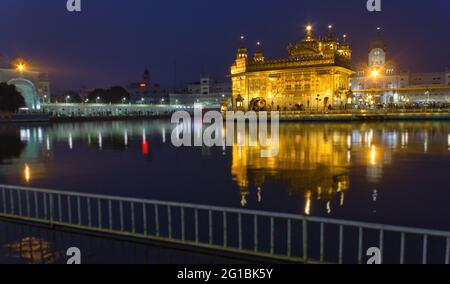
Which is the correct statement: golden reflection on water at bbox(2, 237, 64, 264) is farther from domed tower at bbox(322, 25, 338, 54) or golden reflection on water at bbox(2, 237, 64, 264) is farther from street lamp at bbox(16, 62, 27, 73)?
street lamp at bbox(16, 62, 27, 73)

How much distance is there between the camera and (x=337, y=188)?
12.9 meters

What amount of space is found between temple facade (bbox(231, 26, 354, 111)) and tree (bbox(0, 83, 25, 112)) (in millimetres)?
43768

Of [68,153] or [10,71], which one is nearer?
[68,153]

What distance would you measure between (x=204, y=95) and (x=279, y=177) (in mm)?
143129

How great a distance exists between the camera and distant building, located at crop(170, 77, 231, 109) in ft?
504

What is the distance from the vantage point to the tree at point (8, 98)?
7688 centimetres

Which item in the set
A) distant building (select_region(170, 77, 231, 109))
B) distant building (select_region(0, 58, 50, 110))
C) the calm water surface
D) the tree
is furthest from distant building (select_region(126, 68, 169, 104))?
the calm water surface

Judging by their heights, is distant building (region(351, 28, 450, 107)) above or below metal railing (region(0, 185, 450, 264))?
above

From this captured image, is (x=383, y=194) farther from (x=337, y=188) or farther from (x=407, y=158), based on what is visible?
(x=407, y=158)

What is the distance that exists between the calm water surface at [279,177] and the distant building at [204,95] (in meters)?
128

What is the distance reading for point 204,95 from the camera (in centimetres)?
15625
